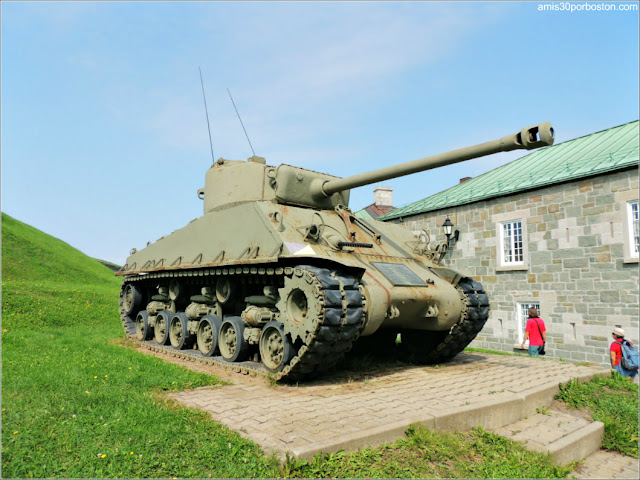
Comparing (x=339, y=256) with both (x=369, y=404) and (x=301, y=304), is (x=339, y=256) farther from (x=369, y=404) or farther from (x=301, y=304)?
(x=369, y=404)

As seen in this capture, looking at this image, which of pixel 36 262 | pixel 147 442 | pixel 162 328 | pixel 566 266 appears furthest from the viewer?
pixel 36 262

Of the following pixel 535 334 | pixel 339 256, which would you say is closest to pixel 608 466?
pixel 339 256

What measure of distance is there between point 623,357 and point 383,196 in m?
23.1

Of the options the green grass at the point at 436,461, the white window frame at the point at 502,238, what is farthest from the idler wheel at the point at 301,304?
the white window frame at the point at 502,238

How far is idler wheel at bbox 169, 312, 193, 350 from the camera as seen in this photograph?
10.5m

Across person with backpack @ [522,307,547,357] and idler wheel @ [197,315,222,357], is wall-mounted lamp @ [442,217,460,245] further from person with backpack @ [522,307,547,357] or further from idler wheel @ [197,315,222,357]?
idler wheel @ [197,315,222,357]

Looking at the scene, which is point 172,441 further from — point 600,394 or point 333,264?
point 600,394

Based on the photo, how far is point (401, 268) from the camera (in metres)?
8.90

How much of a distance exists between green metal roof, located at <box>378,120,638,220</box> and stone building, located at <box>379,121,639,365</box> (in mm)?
48

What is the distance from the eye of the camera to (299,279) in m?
7.14

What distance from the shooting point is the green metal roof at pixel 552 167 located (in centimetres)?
1323

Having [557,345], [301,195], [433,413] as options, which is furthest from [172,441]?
[557,345]

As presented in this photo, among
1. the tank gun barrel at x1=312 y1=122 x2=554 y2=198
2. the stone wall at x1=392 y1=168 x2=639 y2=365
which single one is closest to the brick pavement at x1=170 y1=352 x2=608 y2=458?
the tank gun barrel at x1=312 y1=122 x2=554 y2=198

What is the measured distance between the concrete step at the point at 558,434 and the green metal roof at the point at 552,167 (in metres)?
8.25
